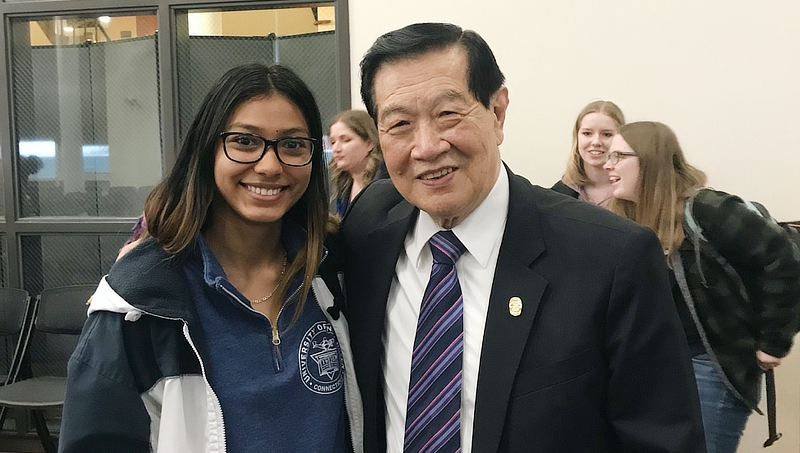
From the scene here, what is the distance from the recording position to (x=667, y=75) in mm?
3217

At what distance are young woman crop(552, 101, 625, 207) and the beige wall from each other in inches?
11.1

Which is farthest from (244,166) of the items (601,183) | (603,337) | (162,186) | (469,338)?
(601,183)

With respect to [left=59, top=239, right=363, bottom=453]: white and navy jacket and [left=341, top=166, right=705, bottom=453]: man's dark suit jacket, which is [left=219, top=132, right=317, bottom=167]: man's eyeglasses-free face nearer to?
[left=59, top=239, right=363, bottom=453]: white and navy jacket

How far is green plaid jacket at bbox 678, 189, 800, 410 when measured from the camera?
208 cm

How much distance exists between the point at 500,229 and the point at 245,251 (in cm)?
59

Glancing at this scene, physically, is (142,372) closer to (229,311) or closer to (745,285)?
(229,311)

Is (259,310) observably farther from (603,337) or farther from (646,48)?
(646,48)

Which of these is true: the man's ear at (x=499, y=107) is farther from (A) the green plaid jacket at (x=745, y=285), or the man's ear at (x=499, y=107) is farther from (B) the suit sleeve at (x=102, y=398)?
(A) the green plaid jacket at (x=745, y=285)

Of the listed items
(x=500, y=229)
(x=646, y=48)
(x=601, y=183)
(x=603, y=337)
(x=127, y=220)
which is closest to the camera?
(x=603, y=337)

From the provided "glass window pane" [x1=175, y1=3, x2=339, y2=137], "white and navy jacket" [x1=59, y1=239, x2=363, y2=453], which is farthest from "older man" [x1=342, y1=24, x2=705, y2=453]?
"glass window pane" [x1=175, y1=3, x2=339, y2=137]

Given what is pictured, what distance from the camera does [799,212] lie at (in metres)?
3.15

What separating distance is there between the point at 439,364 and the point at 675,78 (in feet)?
8.99

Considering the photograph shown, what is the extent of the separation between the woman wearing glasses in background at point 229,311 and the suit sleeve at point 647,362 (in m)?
0.59

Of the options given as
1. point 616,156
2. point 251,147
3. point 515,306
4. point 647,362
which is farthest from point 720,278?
point 251,147
